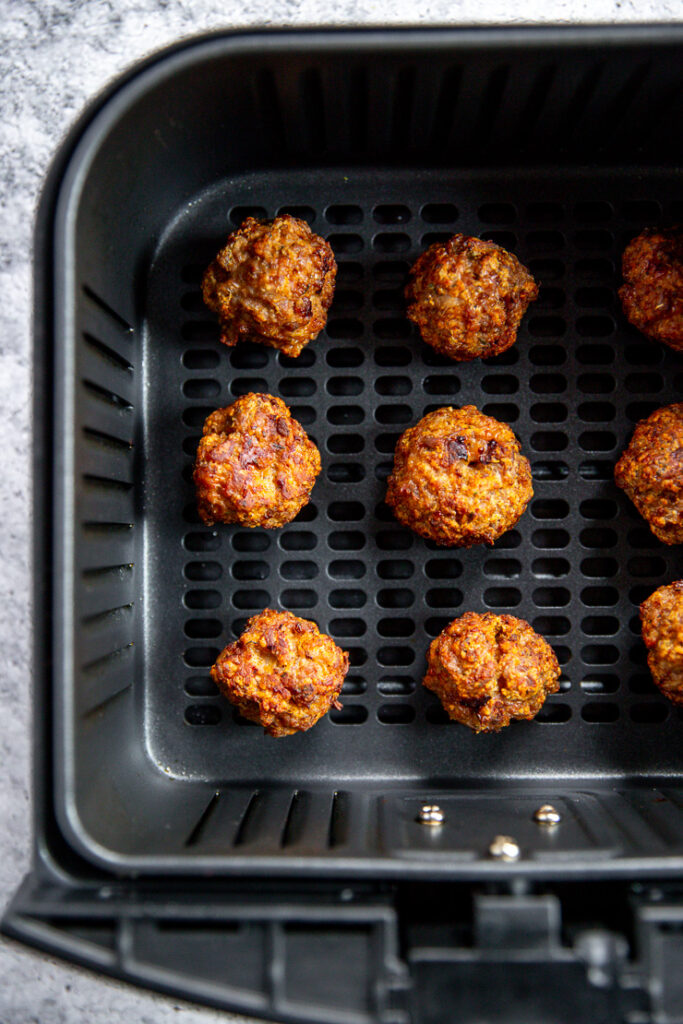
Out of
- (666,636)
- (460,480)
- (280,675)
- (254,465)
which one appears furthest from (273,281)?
(666,636)

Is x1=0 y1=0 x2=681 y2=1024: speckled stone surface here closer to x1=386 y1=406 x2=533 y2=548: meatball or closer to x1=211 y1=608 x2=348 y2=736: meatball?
x1=211 y1=608 x2=348 y2=736: meatball

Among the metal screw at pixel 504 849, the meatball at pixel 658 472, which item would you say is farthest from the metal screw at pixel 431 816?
the meatball at pixel 658 472

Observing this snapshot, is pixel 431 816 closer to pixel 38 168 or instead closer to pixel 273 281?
pixel 273 281

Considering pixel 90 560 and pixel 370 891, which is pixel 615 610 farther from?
pixel 90 560

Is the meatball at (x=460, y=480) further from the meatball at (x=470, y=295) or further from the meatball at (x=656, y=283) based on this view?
the meatball at (x=656, y=283)

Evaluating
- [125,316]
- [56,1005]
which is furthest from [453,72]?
[56,1005]
